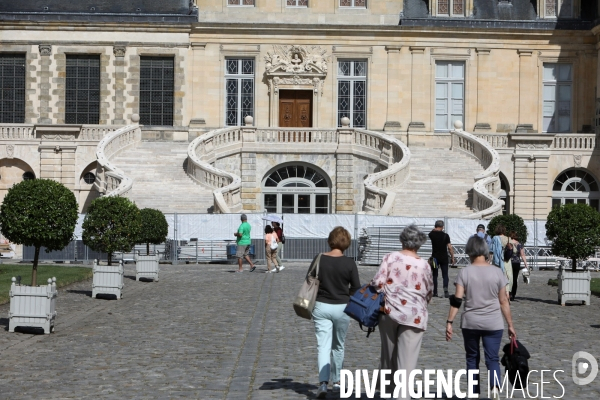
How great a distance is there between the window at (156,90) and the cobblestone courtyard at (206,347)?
26.2m

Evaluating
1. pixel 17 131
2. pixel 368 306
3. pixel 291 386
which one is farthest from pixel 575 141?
pixel 368 306

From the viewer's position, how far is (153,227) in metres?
32.2

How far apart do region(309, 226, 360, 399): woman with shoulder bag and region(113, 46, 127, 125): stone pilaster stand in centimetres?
3818

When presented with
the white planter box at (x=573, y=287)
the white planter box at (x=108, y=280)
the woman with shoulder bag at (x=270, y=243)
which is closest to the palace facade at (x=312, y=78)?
the woman with shoulder bag at (x=270, y=243)

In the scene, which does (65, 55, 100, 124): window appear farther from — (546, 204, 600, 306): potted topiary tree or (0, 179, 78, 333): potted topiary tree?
(0, 179, 78, 333): potted topiary tree

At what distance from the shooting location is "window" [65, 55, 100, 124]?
1949 inches

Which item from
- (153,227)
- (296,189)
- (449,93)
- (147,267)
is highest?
(449,93)

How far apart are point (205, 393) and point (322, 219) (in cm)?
2471

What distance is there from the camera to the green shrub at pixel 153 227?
31984mm

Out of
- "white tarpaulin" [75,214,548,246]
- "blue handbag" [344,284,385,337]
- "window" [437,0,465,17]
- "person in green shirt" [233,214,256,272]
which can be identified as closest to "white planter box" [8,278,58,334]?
"blue handbag" [344,284,385,337]

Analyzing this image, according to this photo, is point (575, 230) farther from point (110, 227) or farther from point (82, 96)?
point (82, 96)

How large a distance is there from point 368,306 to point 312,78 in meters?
39.5

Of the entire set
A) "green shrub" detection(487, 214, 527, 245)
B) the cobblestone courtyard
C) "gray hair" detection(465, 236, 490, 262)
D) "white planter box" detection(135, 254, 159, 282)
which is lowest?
the cobblestone courtyard

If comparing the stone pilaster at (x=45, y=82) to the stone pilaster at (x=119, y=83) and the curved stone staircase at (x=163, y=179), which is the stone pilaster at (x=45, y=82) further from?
the curved stone staircase at (x=163, y=179)
